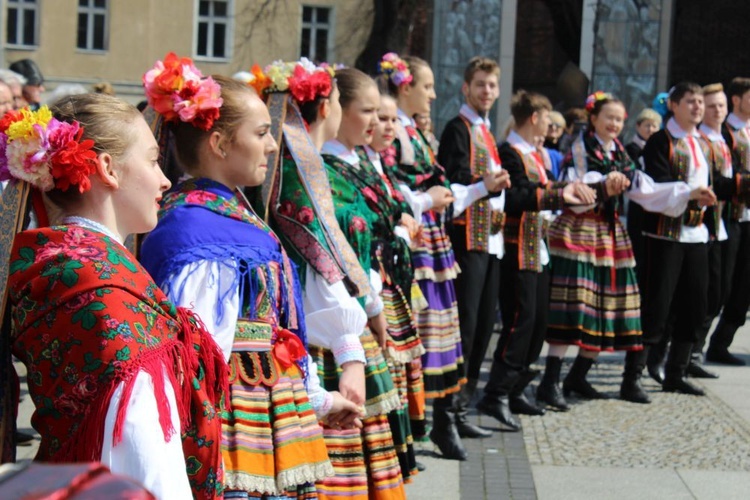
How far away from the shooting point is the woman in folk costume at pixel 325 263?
380 centimetres

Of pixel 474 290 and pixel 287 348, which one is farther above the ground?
pixel 287 348

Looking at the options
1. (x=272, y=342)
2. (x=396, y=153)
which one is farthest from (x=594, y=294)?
(x=272, y=342)

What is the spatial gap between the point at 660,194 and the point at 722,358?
2.21 metres

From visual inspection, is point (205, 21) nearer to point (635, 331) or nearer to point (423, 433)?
point (635, 331)

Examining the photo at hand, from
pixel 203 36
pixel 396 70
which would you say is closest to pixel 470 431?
pixel 396 70

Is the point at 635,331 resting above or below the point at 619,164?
below

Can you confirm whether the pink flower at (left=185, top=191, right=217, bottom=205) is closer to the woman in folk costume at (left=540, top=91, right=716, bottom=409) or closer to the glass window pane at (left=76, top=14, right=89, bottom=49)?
the woman in folk costume at (left=540, top=91, right=716, bottom=409)

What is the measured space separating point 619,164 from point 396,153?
6.91 ft

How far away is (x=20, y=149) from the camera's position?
8.05 ft

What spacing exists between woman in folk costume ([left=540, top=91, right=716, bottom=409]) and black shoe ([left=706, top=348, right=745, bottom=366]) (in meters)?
1.81

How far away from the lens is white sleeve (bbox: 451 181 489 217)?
6.25m

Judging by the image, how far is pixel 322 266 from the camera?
3811mm

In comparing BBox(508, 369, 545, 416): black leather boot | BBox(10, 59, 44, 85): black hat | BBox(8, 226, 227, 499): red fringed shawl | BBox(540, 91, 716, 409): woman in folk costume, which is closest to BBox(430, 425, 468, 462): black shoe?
BBox(508, 369, 545, 416): black leather boot

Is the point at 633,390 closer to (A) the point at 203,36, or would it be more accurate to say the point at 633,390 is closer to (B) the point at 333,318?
(B) the point at 333,318
